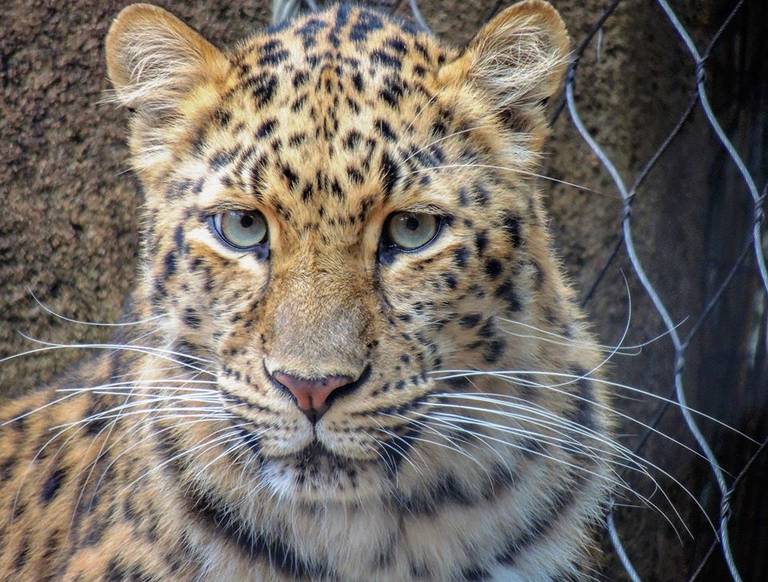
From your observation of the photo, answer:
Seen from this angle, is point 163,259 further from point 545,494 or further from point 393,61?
point 545,494

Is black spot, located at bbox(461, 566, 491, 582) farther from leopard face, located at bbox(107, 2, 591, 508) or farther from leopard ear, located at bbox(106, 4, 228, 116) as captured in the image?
leopard ear, located at bbox(106, 4, 228, 116)

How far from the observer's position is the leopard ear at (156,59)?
2.52 meters

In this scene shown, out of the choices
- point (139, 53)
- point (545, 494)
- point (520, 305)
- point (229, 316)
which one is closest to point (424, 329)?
point (520, 305)

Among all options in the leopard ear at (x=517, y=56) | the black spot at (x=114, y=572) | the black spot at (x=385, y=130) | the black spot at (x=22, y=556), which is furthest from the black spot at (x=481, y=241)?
the black spot at (x=22, y=556)

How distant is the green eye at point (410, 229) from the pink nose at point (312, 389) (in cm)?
37

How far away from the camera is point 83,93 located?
11.6 feet

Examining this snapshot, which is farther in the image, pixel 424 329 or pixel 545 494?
pixel 545 494

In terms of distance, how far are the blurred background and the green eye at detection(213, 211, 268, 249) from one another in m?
1.42

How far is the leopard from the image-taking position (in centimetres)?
218

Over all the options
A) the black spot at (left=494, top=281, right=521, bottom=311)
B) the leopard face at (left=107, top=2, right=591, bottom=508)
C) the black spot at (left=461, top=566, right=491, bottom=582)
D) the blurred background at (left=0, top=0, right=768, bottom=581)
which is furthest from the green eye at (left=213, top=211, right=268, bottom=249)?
the blurred background at (left=0, top=0, right=768, bottom=581)

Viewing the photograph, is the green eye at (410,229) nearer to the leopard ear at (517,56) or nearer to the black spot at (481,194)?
the black spot at (481,194)

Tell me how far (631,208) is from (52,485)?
197cm

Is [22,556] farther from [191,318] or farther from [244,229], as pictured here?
[244,229]

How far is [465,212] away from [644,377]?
1700 millimetres
